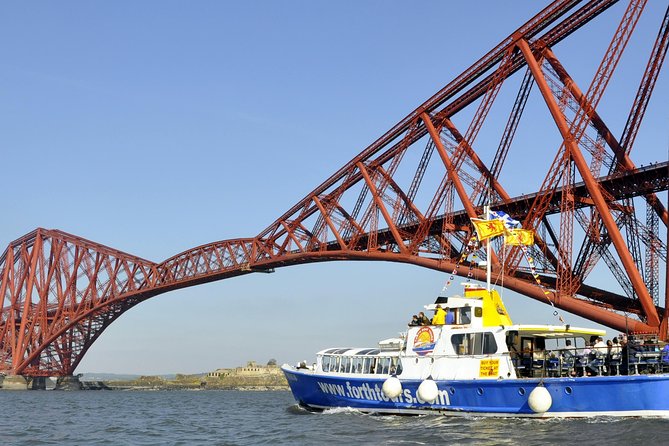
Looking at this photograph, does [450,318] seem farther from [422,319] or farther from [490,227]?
[490,227]

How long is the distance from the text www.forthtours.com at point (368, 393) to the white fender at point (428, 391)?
17.7 inches

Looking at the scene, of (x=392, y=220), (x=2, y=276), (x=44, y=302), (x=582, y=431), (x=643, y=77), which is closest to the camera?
(x=582, y=431)

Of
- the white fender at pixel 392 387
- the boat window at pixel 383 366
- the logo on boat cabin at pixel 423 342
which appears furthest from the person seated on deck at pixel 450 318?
the boat window at pixel 383 366

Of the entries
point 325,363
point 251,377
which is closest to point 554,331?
point 325,363

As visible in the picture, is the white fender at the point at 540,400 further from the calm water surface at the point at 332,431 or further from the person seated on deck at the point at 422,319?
the person seated on deck at the point at 422,319

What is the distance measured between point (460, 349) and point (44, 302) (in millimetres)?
85903

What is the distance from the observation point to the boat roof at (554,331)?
2838cm

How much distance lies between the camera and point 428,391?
94.0 feet

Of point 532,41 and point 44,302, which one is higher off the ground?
point 532,41

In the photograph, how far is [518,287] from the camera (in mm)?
42219

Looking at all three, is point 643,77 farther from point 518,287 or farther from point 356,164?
point 356,164

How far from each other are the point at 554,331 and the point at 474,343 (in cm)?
296

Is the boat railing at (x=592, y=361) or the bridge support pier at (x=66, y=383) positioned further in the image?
the bridge support pier at (x=66, y=383)

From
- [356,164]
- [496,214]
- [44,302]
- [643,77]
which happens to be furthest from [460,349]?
[44,302]
